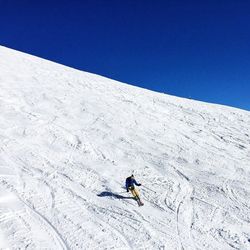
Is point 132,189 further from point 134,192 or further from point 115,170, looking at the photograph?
point 115,170

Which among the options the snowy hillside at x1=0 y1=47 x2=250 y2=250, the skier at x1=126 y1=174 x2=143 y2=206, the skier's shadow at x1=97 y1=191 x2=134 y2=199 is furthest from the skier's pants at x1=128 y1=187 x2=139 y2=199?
the skier's shadow at x1=97 y1=191 x2=134 y2=199

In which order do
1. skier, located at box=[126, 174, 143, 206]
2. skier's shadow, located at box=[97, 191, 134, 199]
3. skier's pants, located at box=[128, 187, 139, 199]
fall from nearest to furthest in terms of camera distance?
skier, located at box=[126, 174, 143, 206] < skier's pants, located at box=[128, 187, 139, 199] < skier's shadow, located at box=[97, 191, 134, 199]

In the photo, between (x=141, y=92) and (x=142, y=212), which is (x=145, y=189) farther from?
(x=141, y=92)

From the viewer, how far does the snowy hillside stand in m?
12.4

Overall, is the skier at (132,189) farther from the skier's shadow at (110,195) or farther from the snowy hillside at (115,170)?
the skier's shadow at (110,195)

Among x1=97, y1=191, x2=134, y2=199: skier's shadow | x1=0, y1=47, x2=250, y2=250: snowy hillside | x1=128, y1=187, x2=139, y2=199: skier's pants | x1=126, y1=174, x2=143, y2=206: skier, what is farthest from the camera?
x1=97, y1=191, x2=134, y2=199: skier's shadow

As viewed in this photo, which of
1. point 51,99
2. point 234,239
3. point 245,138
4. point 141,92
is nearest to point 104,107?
point 51,99

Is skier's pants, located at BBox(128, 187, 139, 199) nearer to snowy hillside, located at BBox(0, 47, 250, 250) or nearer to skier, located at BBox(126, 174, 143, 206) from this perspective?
skier, located at BBox(126, 174, 143, 206)

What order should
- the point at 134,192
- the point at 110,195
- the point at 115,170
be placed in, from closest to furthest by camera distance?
the point at 134,192 < the point at 110,195 < the point at 115,170

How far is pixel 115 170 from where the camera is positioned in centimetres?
1828

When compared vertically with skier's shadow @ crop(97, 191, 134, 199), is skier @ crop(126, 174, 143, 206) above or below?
above

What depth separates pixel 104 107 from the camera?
28609mm

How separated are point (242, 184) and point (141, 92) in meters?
19.8

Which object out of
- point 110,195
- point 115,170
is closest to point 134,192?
point 110,195
